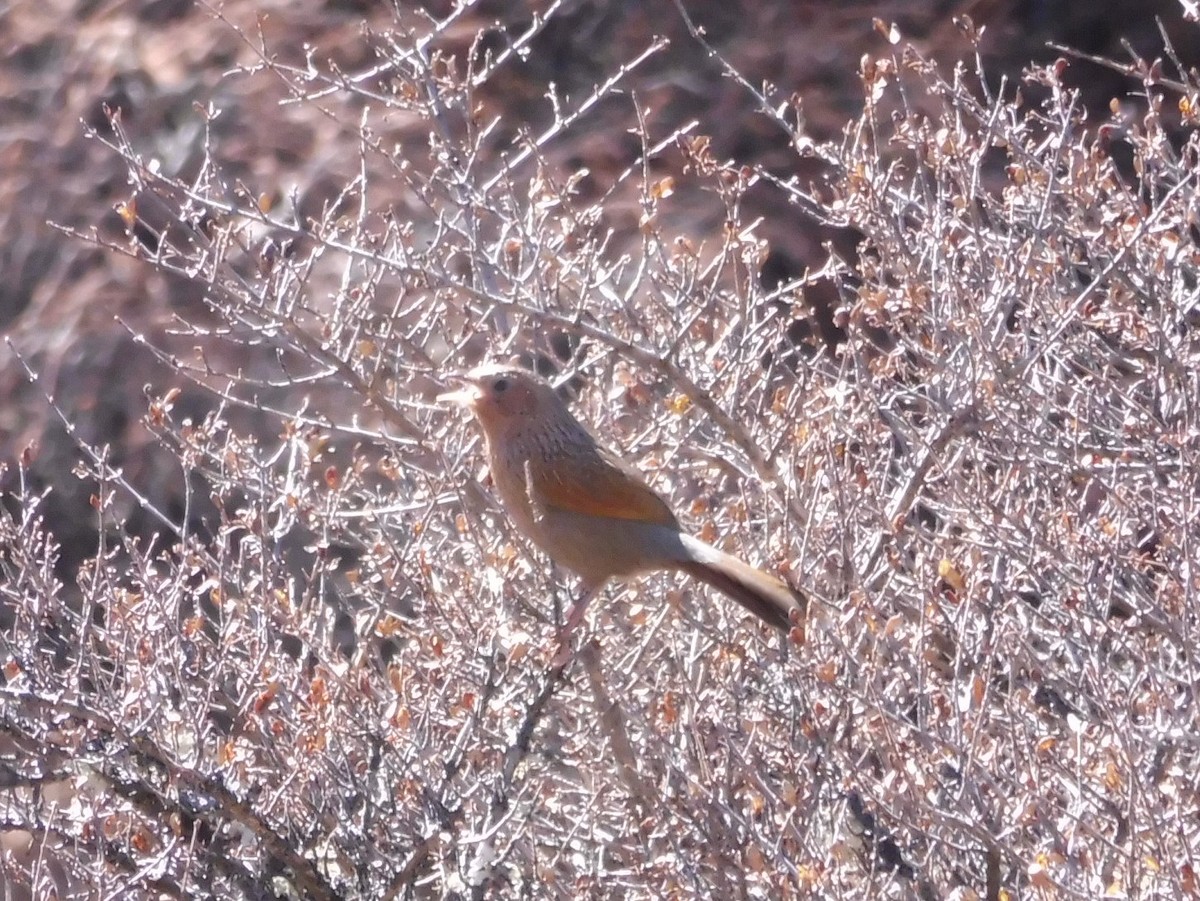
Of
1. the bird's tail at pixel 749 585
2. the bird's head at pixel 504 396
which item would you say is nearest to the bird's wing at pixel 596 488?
the bird's head at pixel 504 396

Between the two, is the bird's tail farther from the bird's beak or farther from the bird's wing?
the bird's beak

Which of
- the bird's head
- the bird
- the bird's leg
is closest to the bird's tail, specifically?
the bird

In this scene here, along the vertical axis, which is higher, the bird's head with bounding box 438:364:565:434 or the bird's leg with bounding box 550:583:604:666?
the bird's head with bounding box 438:364:565:434

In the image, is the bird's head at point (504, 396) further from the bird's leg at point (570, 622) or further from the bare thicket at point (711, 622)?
the bird's leg at point (570, 622)

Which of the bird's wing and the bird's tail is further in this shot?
the bird's wing

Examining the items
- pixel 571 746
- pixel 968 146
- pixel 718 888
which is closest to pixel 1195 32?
pixel 968 146

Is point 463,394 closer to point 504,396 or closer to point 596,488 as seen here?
point 504,396

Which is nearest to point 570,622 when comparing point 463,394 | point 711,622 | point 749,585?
point 711,622
